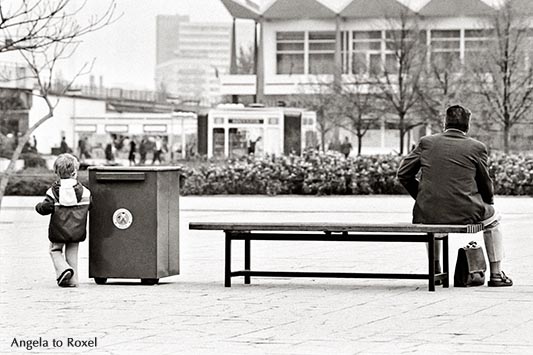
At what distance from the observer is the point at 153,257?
12359 millimetres

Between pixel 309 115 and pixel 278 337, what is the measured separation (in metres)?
53.4

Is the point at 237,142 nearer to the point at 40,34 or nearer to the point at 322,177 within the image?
the point at 322,177

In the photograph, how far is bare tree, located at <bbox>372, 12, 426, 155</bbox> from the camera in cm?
6022

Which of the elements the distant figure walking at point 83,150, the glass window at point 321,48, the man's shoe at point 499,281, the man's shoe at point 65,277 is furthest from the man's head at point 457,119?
the glass window at point 321,48

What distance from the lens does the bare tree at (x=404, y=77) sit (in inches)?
2371

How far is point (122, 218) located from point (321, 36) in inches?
2870

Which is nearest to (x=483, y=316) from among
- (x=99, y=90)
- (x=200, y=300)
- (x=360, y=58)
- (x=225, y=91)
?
(x=200, y=300)

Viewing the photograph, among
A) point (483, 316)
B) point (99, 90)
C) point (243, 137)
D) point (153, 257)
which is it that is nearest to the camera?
point (483, 316)

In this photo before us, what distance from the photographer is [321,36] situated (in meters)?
84.5

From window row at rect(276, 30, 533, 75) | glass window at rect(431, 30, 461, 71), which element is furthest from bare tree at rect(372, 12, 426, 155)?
window row at rect(276, 30, 533, 75)

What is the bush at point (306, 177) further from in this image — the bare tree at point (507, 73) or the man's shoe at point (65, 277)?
the man's shoe at point (65, 277)

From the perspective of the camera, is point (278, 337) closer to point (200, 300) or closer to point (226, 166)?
point (200, 300)

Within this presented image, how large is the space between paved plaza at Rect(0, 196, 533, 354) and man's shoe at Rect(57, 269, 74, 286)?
0.08 metres

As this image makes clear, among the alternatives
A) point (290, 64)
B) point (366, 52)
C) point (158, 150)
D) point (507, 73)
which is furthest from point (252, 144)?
point (290, 64)
